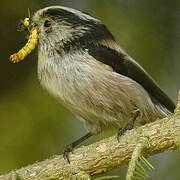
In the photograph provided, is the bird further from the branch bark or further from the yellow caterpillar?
the branch bark

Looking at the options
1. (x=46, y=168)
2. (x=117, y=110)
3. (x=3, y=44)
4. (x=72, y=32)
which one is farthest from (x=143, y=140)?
(x=3, y=44)

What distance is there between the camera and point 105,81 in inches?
127

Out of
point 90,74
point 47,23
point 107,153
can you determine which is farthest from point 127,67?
point 107,153

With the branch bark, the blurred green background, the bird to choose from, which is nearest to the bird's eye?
the bird

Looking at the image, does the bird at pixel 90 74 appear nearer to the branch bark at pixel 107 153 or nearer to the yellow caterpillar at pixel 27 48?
the yellow caterpillar at pixel 27 48

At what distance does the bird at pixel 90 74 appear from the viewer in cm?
318

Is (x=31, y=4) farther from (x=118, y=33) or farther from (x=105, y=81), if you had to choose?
(x=105, y=81)

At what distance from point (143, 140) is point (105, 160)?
1.08 feet

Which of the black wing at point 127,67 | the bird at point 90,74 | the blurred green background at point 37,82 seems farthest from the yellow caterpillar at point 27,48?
the blurred green background at point 37,82

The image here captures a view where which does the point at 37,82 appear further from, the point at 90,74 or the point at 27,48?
the point at 90,74

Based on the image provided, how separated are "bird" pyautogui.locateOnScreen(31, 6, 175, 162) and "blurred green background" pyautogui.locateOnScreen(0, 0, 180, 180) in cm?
52

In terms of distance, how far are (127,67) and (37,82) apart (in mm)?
1010

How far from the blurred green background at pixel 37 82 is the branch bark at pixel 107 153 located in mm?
1012

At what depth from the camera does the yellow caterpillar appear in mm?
3277
